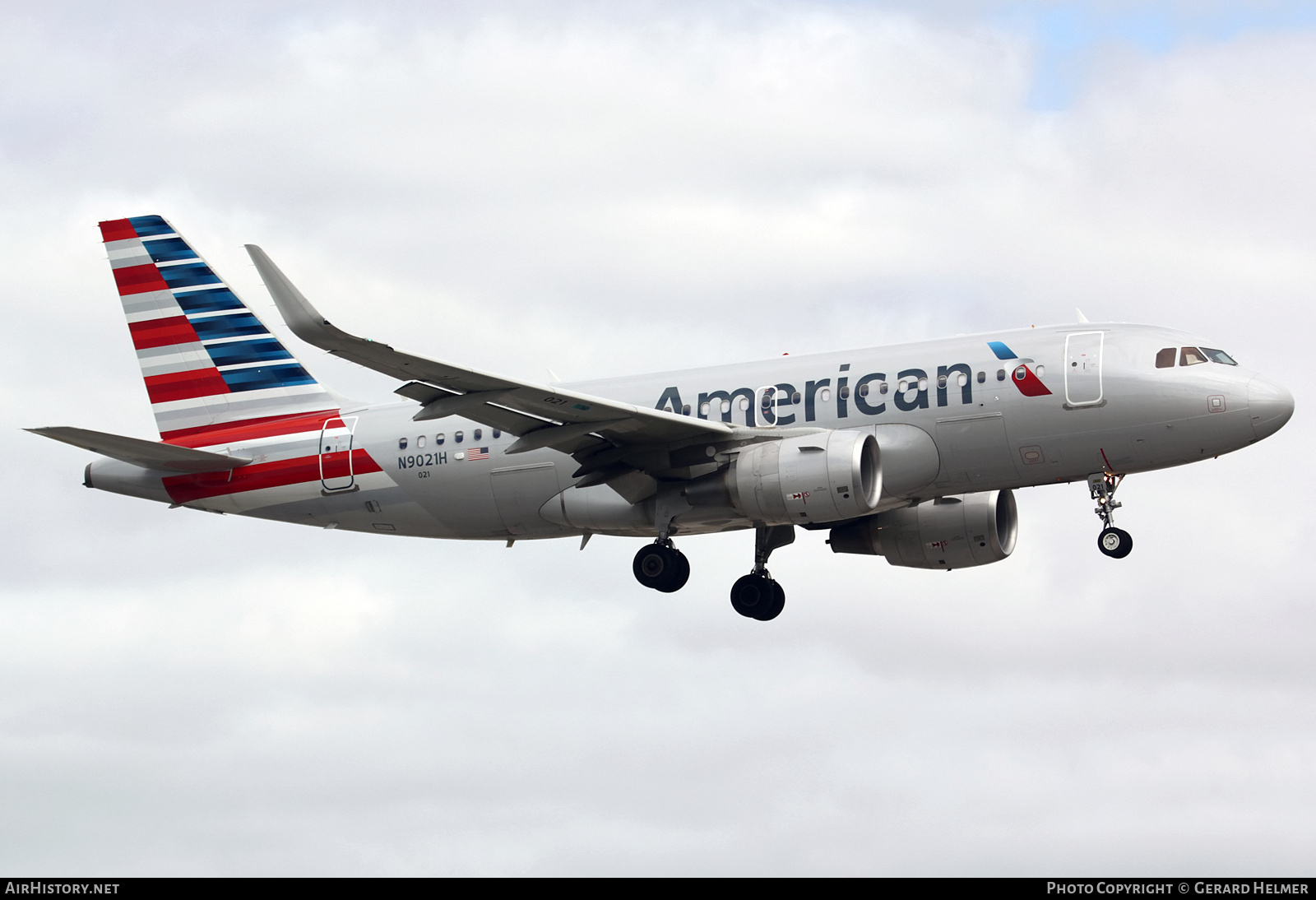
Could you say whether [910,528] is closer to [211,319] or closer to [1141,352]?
[1141,352]

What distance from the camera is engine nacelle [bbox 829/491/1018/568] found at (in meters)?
41.6

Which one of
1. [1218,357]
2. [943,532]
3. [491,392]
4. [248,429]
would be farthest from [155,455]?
[1218,357]

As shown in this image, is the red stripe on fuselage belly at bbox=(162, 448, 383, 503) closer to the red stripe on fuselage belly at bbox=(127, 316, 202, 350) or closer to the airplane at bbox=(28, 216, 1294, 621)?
the airplane at bbox=(28, 216, 1294, 621)

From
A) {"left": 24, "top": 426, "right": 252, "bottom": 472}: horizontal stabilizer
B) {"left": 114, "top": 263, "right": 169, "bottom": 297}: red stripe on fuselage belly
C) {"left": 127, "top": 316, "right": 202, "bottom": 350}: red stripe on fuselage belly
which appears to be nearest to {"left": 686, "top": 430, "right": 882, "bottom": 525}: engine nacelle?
{"left": 24, "top": 426, "right": 252, "bottom": 472}: horizontal stabilizer

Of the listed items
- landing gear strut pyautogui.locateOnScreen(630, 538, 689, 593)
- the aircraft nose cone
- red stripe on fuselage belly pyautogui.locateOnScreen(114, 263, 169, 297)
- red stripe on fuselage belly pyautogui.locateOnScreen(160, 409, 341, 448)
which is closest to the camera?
the aircraft nose cone

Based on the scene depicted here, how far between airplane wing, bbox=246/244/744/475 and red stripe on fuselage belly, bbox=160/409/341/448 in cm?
790

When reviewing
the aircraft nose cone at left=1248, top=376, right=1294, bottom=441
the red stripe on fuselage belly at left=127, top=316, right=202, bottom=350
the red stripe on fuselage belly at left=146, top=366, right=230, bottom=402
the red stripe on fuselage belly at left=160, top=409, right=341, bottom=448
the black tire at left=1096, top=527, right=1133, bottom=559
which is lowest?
the black tire at left=1096, top=527, right=1133, bottom=559

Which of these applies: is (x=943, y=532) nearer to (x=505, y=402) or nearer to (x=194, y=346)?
(x=505, y=402)

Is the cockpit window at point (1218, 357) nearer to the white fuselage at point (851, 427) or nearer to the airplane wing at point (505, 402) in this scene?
the white fuselage at point (851, 427)

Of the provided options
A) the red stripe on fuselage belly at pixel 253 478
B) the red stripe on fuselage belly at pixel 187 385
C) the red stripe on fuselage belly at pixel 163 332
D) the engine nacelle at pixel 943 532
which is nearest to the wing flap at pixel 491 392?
the engine nacelle at pixel 943 532

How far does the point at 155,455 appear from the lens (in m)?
41.1

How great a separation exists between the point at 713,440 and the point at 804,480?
253cm

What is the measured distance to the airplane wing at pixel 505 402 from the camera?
3030 cm

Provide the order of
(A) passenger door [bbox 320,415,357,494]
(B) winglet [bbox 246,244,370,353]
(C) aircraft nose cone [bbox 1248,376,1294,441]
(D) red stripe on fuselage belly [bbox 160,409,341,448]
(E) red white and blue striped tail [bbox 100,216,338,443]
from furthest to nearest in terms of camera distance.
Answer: (E) red white and blue striped tail [bbox 100,216,338,443], (D) red stripe on fuselage belly [bbox 160,409,341,448], (A) passenger door [bbox 320,415,357,494], (C) aircraft nose cone [bbox 1248,376,1294,441], (B) winglet [bbox 246,244,370,353]
